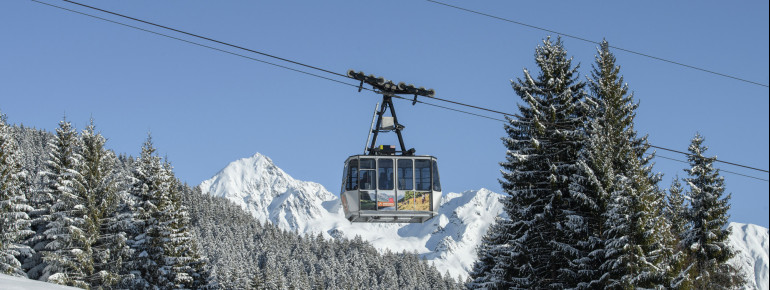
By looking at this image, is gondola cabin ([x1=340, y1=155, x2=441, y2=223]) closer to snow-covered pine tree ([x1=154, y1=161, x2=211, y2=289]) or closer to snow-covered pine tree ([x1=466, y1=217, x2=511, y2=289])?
snow-covered pine tree ([x1=466, y1=217, x2=511, y2=289])

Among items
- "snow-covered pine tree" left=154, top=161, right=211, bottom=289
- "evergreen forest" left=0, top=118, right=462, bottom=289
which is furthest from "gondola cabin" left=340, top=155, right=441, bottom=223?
"evergreen forest" left=0, top=118, right=462, bottom=289

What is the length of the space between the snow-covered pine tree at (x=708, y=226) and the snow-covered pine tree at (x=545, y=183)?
949cm

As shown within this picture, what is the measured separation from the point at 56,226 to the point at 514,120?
21.9m

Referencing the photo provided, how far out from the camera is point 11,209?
4016cm

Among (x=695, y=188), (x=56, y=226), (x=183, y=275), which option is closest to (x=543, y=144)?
(x=695, y=188)

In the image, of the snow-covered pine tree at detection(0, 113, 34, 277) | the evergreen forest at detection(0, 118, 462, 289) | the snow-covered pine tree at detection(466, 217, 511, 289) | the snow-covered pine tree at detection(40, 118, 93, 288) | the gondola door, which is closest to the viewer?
the gondola door

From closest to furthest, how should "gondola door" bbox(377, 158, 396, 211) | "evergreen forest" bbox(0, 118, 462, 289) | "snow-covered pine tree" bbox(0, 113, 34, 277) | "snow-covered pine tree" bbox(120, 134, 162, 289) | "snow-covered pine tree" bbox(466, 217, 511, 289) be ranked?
"gondola door" bbox(377, 158, 396, 211) < "snow-covered pine tree" bbox(466, 217, 511, 289) < "snow-covered pine tree" bbox(0, 113, 34, 277) < "evergreen forest" bbox(0, 118, 462, 289) < "snow-covered pine tree" bbox(120, 134, 162, 289)

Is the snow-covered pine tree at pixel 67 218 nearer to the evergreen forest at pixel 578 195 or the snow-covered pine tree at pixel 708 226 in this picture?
the evergreen forest at pixel 578 195

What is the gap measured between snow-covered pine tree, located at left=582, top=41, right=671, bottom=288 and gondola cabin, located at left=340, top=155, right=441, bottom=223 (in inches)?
224

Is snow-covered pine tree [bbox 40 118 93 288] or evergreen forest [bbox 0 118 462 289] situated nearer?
snow-covered pine tree [bbox 40 118 93 288]

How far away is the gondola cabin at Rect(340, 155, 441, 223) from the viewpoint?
98.8 feet

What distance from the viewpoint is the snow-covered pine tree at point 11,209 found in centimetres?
3900

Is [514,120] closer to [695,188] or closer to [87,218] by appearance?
[695,188]

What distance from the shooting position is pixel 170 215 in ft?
139
